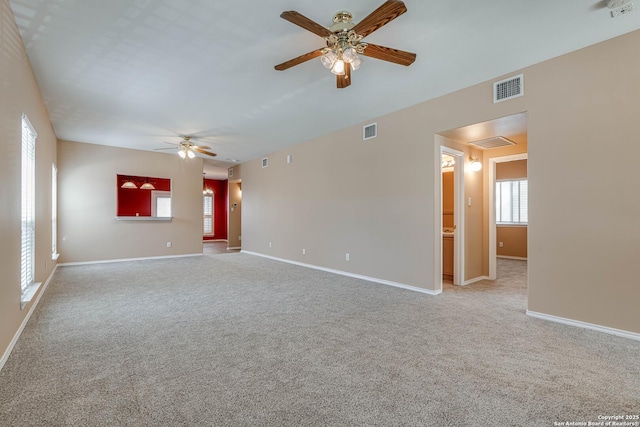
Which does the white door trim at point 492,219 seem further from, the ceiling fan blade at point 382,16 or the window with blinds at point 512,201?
the ceiling fan blade at point 382,16

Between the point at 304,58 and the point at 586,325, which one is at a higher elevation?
the point at 304,58

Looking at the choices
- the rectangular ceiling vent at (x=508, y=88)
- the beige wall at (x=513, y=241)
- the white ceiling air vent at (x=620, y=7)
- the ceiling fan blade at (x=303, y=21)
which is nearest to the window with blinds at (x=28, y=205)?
the ceiling fan blade at (x=303, y=21)

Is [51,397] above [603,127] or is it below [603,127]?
below

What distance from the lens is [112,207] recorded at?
274 inches

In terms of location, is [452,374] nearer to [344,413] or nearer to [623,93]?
[344,413]

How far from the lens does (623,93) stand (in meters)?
2.70

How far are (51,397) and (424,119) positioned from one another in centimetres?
469

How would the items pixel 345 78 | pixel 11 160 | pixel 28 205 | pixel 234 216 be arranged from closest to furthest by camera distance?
pixel 11 160 → pixel 345 78 → pixel 28 205 → pixel 234 216

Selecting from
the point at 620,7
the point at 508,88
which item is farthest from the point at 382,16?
the point at 508,88

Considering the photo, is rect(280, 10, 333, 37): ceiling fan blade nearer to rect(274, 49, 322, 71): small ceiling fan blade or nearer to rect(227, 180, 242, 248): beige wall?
rect(274, 49, 322, 71): small ceiling fan blade

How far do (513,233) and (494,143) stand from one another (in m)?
4.16

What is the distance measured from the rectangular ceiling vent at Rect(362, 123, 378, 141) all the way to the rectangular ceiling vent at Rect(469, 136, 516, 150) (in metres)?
1.54

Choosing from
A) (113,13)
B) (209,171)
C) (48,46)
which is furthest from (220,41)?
(209,171)

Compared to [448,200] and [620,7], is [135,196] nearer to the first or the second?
[448,200]
